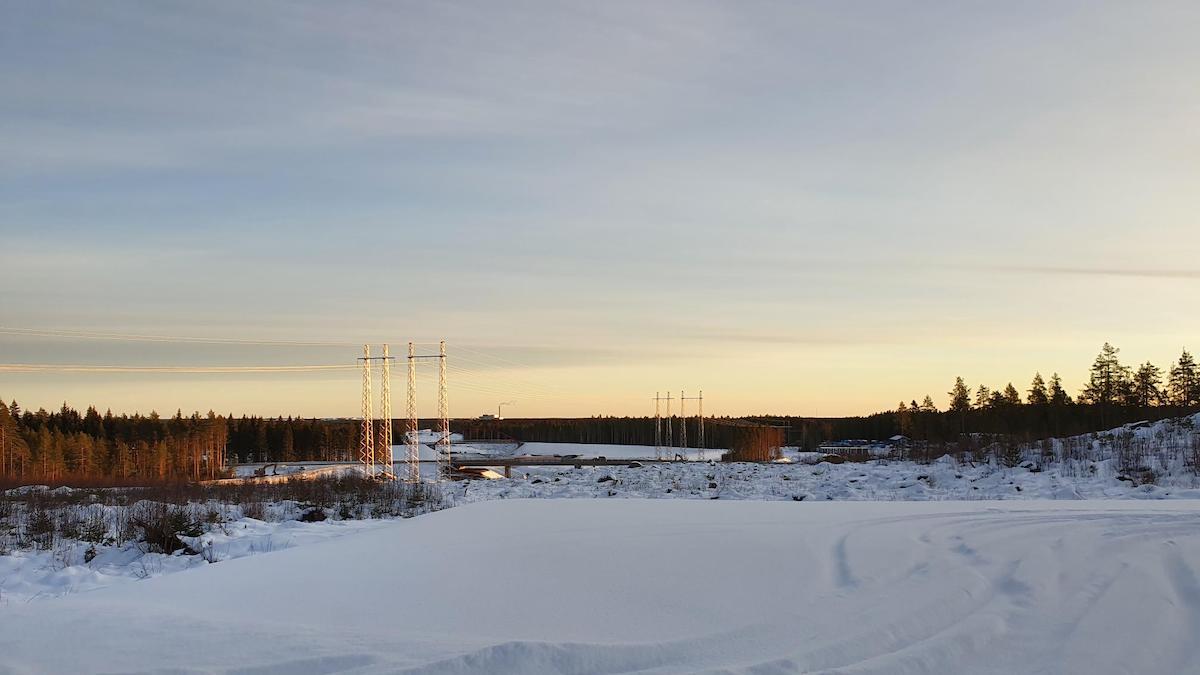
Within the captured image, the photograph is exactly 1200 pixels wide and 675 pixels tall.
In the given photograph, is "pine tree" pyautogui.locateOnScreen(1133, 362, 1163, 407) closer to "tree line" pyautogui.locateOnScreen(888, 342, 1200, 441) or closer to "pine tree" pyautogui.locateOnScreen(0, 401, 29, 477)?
"tree line" pyautogui.locateOnScreen(888, 342, 1200, 441)

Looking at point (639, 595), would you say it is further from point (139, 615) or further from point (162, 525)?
point (162, 525)

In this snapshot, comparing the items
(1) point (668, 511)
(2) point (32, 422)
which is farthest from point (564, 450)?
(1) point (668, 511)

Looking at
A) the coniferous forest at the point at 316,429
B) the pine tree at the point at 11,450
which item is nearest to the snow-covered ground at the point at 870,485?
the coniferous forest at the point at 316,429

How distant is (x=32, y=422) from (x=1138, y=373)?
4217 inches

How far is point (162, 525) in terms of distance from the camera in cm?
1402

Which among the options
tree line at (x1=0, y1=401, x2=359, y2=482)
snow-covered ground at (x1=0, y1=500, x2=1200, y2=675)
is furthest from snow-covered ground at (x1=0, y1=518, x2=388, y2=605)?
tree line at (x1=0, y1=401, x2=359, y2=482)

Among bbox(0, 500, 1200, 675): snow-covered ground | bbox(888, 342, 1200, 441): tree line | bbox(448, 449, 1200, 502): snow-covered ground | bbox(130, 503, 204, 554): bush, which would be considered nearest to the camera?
bbox(0, 500, 1200, 675): snow-covered ground

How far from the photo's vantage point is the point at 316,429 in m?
113

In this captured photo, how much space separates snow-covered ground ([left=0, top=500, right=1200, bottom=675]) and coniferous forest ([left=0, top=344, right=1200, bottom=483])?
29.3 m

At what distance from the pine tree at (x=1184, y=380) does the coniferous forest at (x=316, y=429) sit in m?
0.08

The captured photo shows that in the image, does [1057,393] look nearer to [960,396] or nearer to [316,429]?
[960,396]

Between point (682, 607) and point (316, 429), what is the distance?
Result: 11259 centimetres

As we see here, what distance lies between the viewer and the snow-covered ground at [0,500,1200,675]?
5488 mm

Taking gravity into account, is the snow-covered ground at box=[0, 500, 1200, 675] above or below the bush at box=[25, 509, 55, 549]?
above
